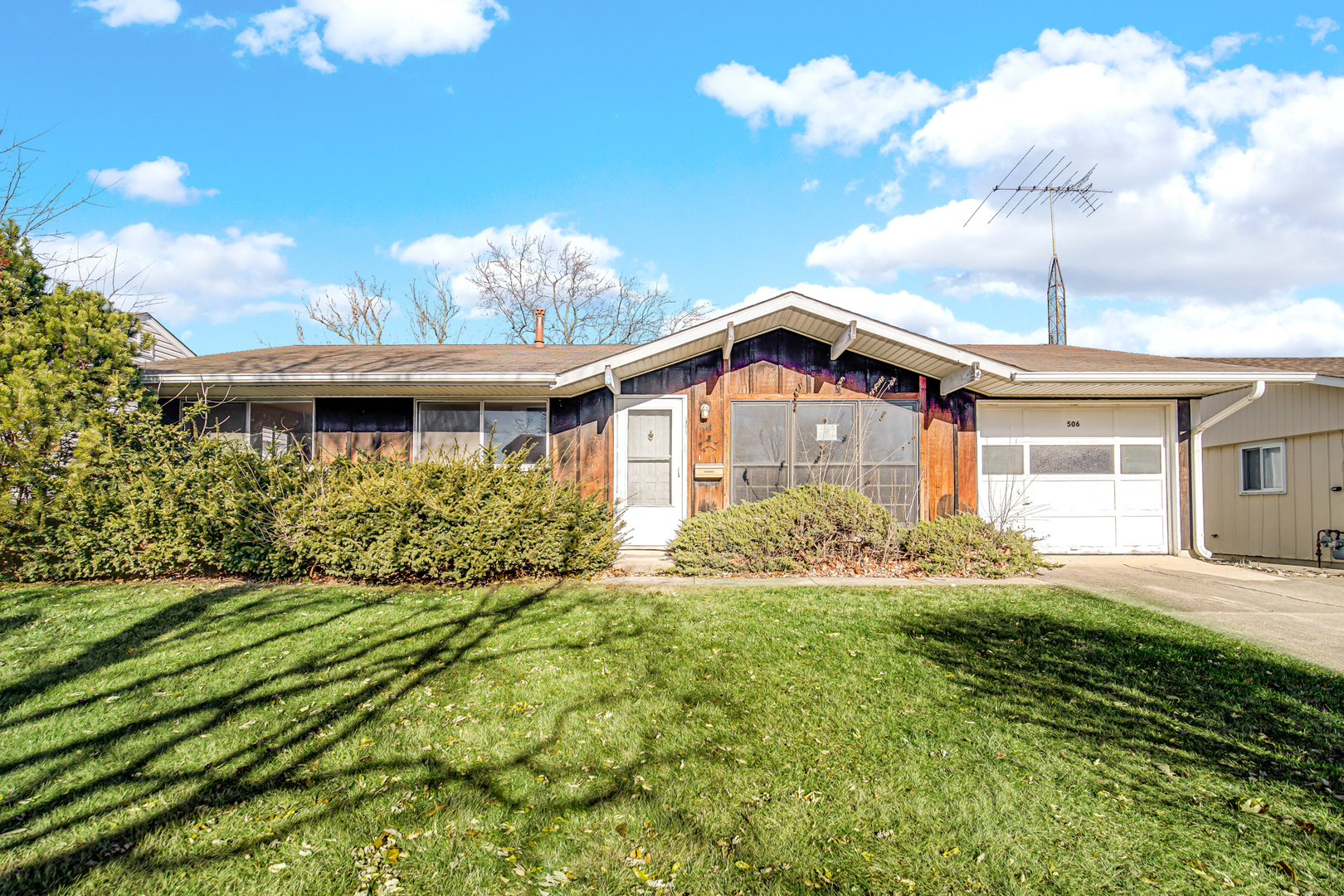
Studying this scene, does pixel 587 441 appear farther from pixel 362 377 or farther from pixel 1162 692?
pixel 1162 692

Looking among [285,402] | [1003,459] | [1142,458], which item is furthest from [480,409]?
[1142,458]

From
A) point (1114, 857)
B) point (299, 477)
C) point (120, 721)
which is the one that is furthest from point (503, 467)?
point (1114, 857)

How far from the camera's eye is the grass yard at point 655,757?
2299 mm

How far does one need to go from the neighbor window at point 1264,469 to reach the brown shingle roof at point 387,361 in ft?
37.1

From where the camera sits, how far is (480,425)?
30.6ft

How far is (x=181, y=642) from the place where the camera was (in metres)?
4.87

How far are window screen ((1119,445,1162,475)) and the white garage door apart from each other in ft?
0.04

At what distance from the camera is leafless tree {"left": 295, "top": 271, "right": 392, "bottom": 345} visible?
1003 inches

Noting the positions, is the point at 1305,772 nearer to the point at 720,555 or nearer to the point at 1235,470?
the point at 720,555

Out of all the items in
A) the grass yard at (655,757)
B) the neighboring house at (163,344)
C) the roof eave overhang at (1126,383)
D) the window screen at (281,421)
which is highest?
the neighboring house at (163,344)

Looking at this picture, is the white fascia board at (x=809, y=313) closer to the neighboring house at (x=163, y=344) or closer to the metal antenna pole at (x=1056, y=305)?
the metal antenna pole at (x=1056, y=305)

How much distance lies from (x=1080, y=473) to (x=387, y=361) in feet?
34.8

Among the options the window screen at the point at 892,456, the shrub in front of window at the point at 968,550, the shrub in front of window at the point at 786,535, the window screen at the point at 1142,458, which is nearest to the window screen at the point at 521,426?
the shrub in front of window at the point at 786,535

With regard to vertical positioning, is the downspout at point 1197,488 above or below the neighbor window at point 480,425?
below
